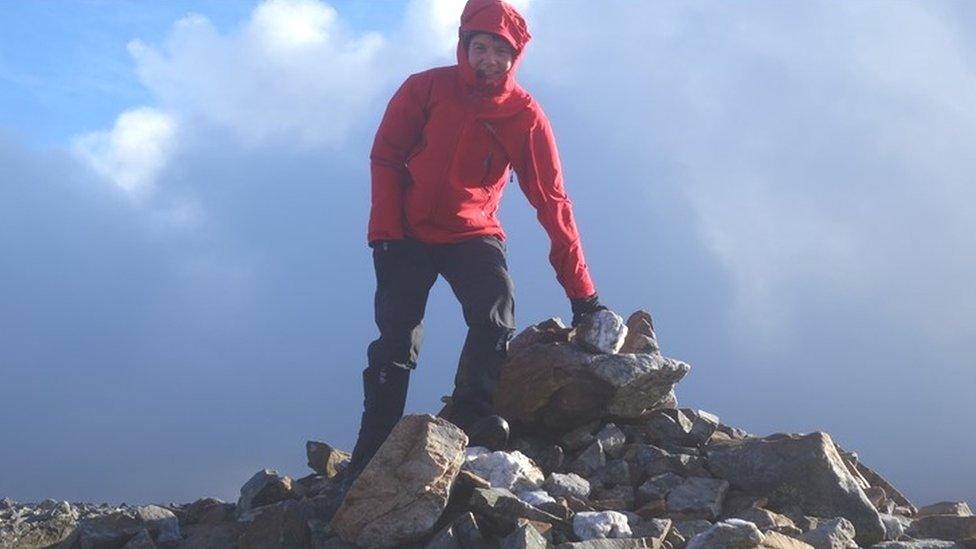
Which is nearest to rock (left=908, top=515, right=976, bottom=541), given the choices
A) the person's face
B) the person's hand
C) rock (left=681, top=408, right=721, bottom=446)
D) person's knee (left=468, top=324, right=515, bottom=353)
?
rock (left=681, top=408, right=721, bottom=446)

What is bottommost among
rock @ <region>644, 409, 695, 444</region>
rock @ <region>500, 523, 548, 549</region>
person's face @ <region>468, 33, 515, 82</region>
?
rock @ <region>500, 523, 548, 549</region>

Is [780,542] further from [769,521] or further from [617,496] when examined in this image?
[617,496]

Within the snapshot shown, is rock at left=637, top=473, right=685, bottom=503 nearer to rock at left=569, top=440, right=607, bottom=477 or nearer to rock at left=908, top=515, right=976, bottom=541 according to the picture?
rock at left=569, top=440, right=607, bottom=477

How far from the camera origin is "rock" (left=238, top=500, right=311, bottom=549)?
771 cm

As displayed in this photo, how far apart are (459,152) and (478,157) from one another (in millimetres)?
221

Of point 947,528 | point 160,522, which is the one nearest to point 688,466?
point 947,528

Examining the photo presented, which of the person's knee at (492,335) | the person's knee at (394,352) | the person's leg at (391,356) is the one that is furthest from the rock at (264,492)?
the person's knee at (492,335)

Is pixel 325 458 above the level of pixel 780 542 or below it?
above

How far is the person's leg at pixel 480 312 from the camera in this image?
867cm

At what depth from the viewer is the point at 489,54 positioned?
8523mm

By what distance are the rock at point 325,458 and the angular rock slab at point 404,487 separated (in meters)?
2.61

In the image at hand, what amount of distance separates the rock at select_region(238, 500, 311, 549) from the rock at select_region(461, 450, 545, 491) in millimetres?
1366

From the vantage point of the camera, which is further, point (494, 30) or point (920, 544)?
point (494, 30)

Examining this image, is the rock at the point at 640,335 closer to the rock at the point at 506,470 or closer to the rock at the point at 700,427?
the rock at the point at 700,427
